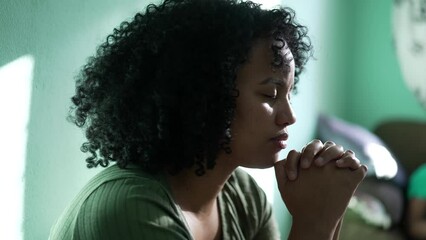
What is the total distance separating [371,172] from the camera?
246cm

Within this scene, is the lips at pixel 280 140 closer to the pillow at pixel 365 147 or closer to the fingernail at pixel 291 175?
the fingernail at pixel 291 175

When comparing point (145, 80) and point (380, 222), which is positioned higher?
point (145, 80)

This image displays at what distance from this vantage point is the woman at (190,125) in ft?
3.38

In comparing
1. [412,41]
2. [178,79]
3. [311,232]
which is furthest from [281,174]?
[412,41]

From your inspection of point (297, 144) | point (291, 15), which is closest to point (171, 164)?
point (291, 15)

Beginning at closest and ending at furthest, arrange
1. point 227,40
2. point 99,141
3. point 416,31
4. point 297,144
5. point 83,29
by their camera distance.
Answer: point 227,40, point 99,141, point 83,29, point 297,144, point 416,31

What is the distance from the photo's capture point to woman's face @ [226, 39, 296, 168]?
109 centimetres

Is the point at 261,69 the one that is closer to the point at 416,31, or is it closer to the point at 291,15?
the point at 291,15

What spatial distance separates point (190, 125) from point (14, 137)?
14.6 inches

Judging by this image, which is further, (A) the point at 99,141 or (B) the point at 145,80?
(A) the point at 99,141

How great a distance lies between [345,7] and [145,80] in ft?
6.73

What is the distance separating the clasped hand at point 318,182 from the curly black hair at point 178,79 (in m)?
0.14

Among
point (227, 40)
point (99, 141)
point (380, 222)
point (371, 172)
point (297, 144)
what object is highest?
point (227, 40)

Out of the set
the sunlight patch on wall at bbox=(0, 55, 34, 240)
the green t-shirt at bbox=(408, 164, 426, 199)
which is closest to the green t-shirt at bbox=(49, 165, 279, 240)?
the sunlight patch on wall at bbox=(0, 55, 34, 240)
